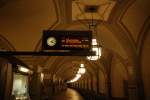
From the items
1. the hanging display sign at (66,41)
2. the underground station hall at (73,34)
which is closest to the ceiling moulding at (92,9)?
the underground station hall at (73,34)

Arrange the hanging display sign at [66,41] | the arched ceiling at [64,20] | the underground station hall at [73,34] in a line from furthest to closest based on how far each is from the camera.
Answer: the arched ceiling at [64,20] < the underground station hall at [73,34] < the hanging display sign at [66,41]

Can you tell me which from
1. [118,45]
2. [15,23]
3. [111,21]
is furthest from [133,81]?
[15,23]

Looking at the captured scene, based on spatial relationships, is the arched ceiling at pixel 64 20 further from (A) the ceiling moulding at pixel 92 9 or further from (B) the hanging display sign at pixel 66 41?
(B) the hanging display sign at pixel 66 41

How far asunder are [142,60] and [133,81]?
1020mm

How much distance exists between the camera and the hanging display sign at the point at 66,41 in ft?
18.4

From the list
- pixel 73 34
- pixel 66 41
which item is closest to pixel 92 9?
pixel 73 34

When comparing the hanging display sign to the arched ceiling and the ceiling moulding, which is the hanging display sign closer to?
the arched ceiling

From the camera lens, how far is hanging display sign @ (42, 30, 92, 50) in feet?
18.4

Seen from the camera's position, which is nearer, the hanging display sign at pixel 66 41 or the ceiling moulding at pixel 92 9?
the hanging display sign at pixel 66 41

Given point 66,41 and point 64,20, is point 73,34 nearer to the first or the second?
point 66,41

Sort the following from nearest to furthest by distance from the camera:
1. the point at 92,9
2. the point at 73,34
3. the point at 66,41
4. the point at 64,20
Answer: the point at 66,41 → the point at 73,34 → the point at 92,9 → the point at 64,20

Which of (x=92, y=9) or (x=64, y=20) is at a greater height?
(x=92, y=9)

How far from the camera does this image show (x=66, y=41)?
5668 millimetres

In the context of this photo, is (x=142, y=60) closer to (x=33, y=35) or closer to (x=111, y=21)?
(x=111, y=21)
